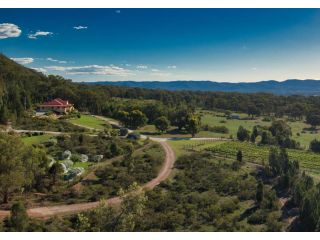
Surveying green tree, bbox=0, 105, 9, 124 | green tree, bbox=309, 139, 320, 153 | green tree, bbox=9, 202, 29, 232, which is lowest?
green tree, bbox=309, 139, 320, 153

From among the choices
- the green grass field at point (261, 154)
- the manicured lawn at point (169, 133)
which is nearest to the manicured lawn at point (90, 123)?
the manicured lawn at point (169, 133)

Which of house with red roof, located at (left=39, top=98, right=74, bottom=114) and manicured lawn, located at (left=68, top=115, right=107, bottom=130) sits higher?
house with red roof, located at (left=39, top=98, right=74, bottom=114)

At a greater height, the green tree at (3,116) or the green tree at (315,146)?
the green tree at (3,116)

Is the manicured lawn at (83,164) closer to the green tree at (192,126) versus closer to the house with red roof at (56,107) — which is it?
the green tree at (192,126)

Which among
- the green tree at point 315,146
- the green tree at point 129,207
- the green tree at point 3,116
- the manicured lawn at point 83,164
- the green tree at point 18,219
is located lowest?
the green tree at point 315,146

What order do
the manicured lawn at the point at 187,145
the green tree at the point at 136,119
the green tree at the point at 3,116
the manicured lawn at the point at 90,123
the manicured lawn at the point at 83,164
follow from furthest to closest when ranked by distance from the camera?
the green tree at the point at 136,119 → the manicured lawn at the point at 90,123 → the green tree at the point at 3,116 → the manicured lawn at the point at 187,145 → the manicured lawn at the point at 83,164

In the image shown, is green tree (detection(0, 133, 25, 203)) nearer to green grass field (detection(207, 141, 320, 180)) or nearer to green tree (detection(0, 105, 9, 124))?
green grass field (detection(207, 141, 320, 180))

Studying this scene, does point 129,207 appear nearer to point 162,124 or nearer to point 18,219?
point 18,219

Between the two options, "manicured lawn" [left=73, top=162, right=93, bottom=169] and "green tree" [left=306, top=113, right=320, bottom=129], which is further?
"green tree" [left=306, top=113, right=320, bottom=129]

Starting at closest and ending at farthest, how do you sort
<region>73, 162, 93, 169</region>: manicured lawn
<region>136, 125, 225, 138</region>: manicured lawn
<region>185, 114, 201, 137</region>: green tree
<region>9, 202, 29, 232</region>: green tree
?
<region>9, 202, 29, 232</region>: green tree → <region>73, 162, 93, 169</region>: manicured lawn → <region>136, 125, 225, 138</region>: manicured lawn → <region>185, 114, 201, 137</region>: green tree

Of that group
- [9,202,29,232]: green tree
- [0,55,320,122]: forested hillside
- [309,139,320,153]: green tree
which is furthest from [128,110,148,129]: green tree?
[9,202,29,232]: green tree

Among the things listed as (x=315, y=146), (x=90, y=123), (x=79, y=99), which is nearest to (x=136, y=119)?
(x=90, y=123)

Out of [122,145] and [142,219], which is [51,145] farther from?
[142,219]
